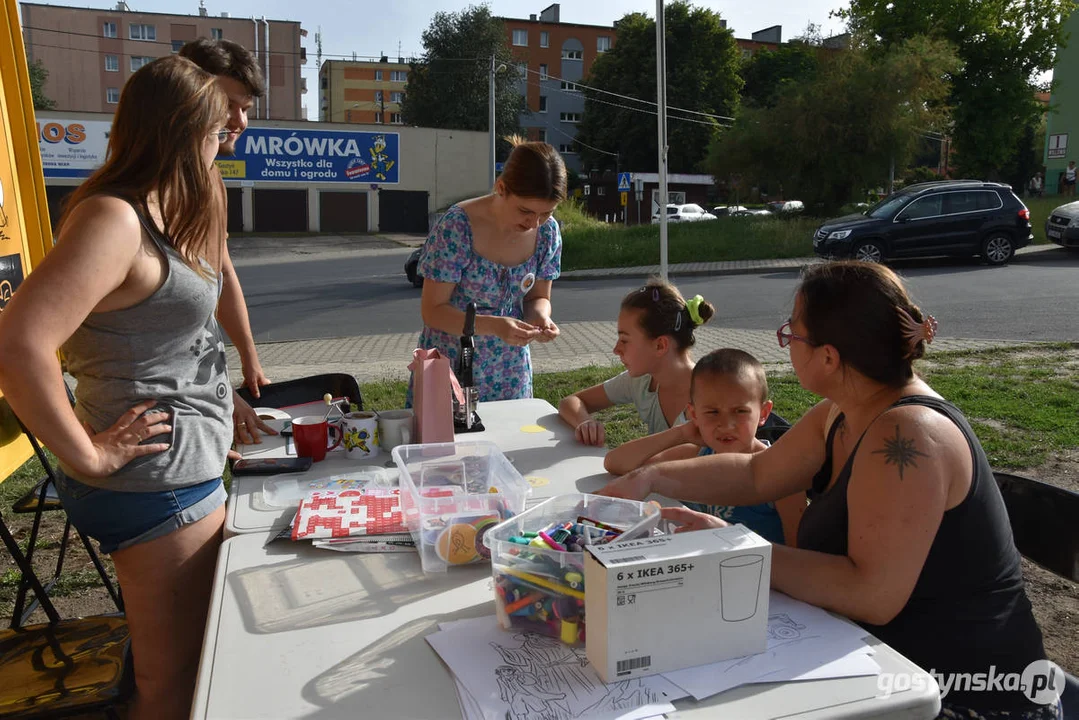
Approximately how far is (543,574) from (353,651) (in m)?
0.33

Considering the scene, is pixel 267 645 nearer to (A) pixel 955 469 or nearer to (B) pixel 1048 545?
(A) pixel 955 469

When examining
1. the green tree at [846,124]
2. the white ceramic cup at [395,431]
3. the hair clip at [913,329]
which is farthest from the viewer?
the green tree at [846,124]

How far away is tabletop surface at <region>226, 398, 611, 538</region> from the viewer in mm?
1954

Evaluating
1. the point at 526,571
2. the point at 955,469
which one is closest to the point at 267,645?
the point at 526,571

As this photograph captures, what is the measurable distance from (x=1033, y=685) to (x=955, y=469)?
0.46m

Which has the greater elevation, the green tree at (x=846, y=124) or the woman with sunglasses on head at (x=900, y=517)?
the green tree at (x=846, y=124)

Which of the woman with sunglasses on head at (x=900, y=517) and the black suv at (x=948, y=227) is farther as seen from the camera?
the black suv at (x=948, y=227)

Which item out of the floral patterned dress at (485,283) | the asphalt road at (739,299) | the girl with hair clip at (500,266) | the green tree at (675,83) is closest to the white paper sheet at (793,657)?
the girl with hair clip at (500,266)

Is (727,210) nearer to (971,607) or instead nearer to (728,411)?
(728,411)

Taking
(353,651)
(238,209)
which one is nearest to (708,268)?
(353,651)

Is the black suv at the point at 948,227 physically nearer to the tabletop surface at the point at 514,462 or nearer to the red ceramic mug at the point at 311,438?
the tabletop surface at the point at 514,462

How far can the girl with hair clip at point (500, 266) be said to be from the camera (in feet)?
8.97

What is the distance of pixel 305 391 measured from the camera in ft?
9.97

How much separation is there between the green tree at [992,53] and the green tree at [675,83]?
12.4 meters
